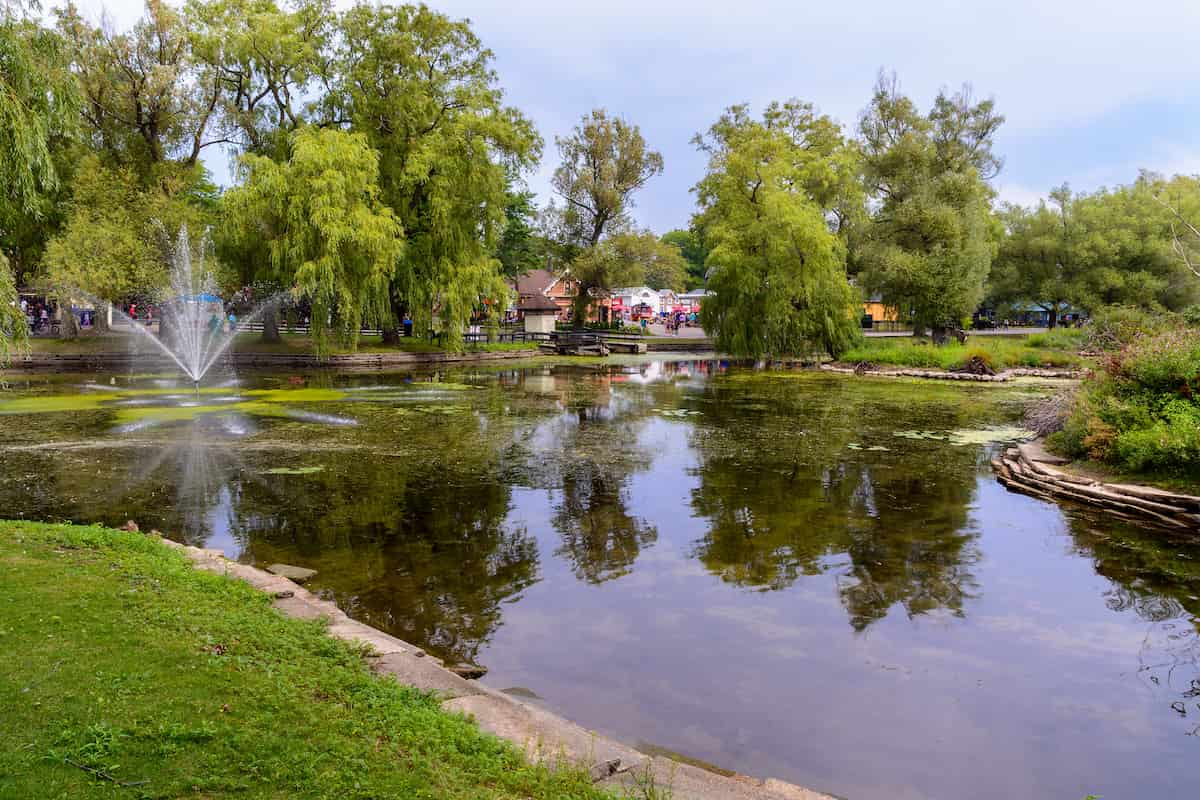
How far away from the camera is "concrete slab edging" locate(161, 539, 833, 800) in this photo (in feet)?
13.7

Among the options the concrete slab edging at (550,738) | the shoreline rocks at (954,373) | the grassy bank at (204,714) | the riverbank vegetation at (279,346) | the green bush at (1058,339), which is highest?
the green bush at (1058,339)

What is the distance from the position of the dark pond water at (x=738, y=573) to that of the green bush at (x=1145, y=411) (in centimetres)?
175

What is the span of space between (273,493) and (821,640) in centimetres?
866

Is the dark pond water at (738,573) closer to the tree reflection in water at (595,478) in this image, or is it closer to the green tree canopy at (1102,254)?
the tree reflection in water at (595,478)

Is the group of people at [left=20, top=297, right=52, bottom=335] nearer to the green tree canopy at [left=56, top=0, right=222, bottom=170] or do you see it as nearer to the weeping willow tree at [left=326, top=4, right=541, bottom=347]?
the green tree canopy at [left=56, top=0, right=222, bottom=170]

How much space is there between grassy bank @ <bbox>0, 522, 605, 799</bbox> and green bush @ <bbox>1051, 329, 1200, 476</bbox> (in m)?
11.9

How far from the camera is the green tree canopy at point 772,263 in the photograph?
35875 mm

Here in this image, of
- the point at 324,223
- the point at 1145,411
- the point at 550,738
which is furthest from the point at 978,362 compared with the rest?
the point at 550,738

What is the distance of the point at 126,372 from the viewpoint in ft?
102

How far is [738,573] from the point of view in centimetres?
882

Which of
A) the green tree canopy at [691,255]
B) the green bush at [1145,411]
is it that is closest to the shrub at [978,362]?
the green bush at [1145,411]

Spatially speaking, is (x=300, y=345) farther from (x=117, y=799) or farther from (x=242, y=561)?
(x=117, y=799)

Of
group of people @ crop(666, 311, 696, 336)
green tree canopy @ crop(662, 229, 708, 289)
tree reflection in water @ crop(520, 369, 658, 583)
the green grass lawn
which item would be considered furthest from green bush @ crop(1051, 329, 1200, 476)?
green tree canopy @ crop(662, 229, 708, 289)

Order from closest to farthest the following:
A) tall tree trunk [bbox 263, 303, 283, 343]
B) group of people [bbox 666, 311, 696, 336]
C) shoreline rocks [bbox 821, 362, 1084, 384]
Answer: shoreline rocks [bbox 821, 362, 1084, 384], tall tree trunk [bbox 263, 303, 283, 343], group of people [bbox 666, 311, 696, 336]
